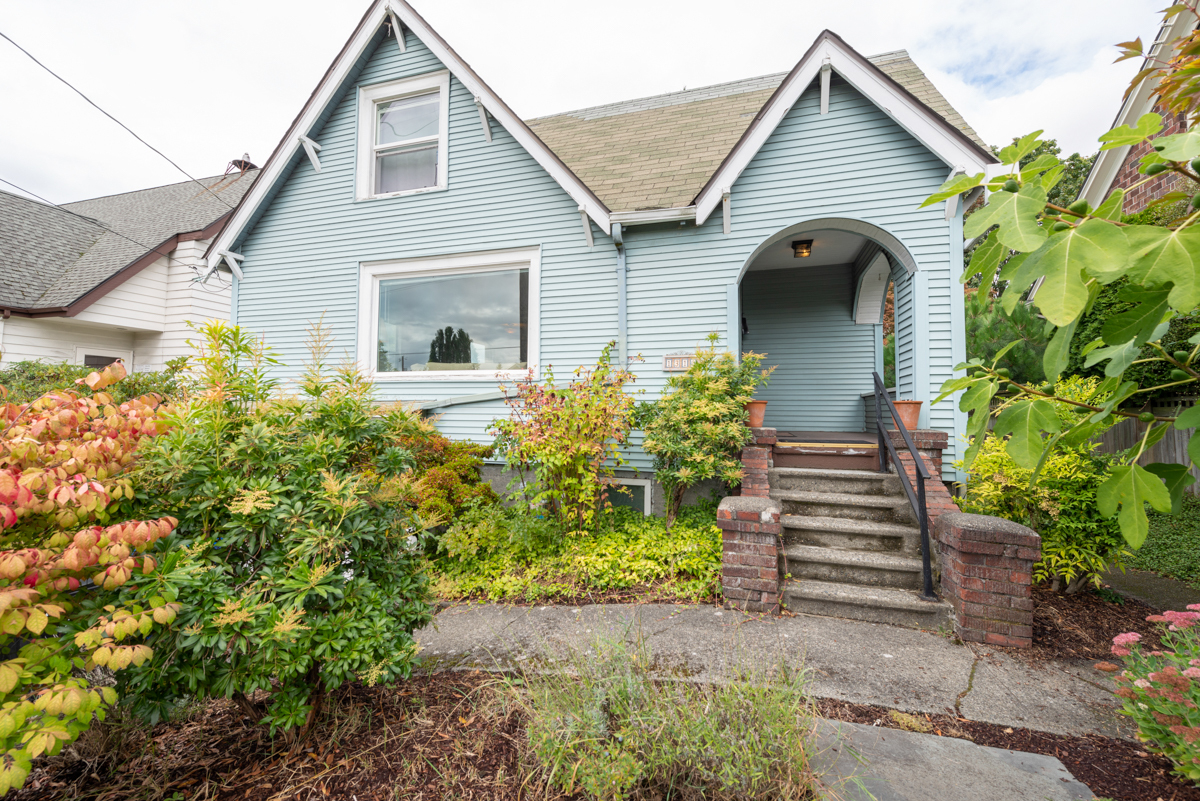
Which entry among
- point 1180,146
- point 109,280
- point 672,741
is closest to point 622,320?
point 672,741

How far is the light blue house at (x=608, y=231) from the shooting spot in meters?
5.64

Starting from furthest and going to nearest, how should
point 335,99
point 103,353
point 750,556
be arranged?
point 103,353 < point 335,99 < point 750,556

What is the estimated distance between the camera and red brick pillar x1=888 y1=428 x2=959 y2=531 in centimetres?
459

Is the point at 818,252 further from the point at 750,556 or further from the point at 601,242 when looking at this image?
the point at 750,556

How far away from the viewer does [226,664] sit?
2098 millimetres

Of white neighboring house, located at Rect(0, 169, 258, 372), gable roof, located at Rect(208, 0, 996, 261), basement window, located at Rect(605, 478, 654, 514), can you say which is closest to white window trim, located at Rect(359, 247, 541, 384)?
gable roof, located at Rect(208, 0, 996, 261)

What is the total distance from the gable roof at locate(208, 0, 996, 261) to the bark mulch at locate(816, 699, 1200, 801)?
507cm

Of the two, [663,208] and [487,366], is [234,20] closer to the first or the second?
[487,366]

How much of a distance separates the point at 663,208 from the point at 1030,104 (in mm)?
25520

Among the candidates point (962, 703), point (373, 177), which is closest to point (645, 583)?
point (962, 703)

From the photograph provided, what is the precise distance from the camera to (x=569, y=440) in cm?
485

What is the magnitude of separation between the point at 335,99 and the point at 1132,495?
9.42m

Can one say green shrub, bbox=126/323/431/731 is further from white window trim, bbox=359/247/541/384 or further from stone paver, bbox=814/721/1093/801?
white window trim, bbox=359/247/541/384

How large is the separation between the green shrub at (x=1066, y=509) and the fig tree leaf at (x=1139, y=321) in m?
3.21
